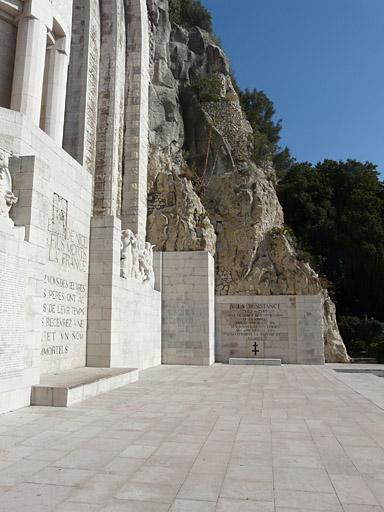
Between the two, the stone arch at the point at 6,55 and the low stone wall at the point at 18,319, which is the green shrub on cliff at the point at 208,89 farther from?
the low stone wall at the point at 18,319

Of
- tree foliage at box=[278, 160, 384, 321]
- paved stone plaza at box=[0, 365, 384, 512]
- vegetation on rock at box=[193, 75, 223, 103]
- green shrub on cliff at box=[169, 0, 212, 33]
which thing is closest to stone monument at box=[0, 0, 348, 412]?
vegetation on rock at box=[193, 75, 223, 103]

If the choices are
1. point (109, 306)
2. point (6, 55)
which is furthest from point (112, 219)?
point (6, 55)

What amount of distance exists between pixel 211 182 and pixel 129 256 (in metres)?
11.8

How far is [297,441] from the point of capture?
445 centimetres

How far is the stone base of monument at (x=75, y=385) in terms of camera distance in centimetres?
607

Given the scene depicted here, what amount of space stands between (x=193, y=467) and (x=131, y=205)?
43.7 feet

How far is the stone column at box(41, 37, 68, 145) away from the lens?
11430 millimetres

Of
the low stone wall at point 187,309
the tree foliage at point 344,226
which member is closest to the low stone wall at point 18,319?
the low stone wall at point 187,309

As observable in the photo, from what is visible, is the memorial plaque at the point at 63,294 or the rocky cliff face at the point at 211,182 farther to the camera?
the rocky cliff face at the point at 211,182

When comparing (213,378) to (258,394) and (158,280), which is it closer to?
(258,394)

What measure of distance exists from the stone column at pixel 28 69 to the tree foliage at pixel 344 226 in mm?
23242

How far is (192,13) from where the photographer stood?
104 ft

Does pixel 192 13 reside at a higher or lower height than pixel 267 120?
higher

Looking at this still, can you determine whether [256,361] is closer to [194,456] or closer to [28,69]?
[28,69]
